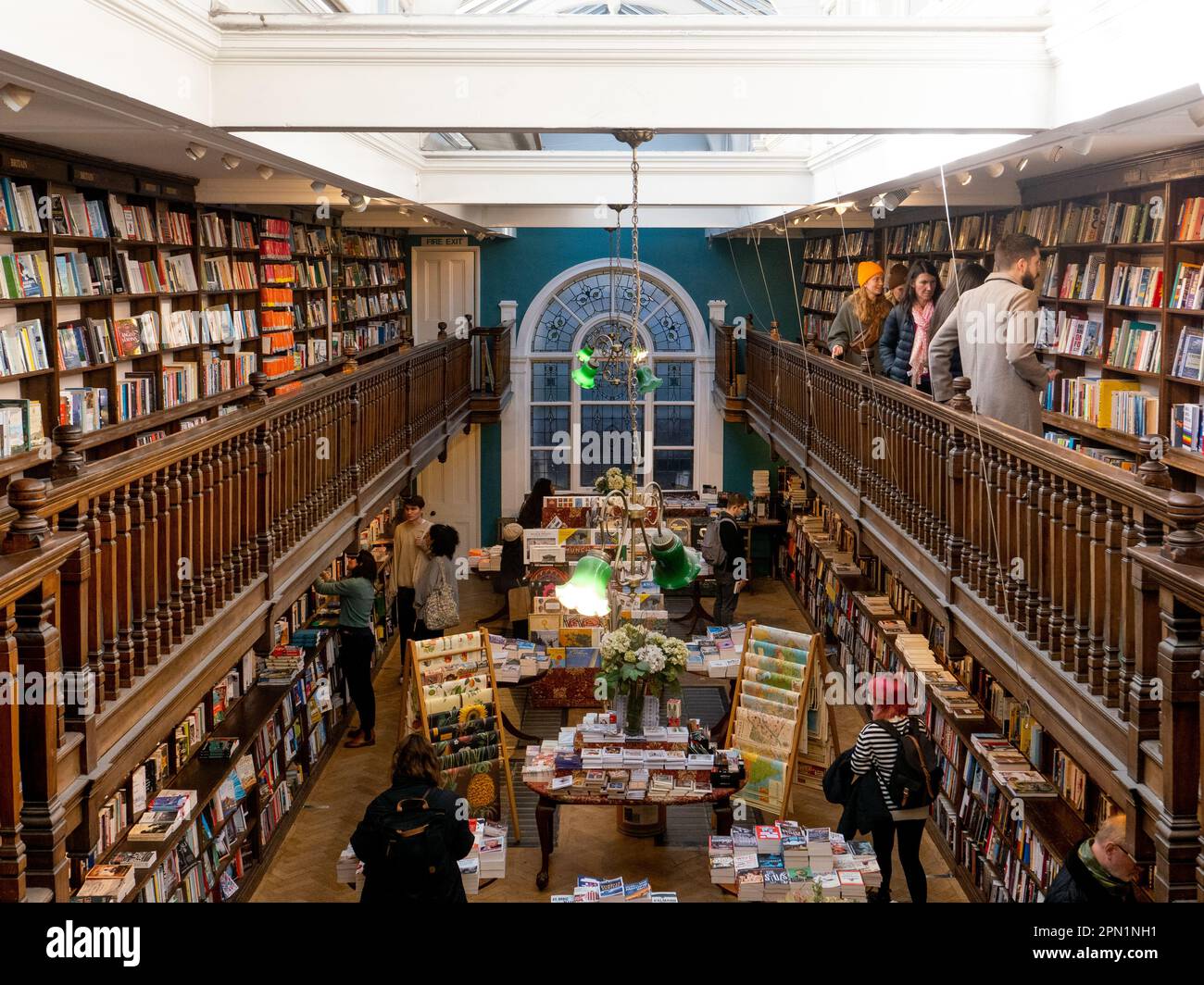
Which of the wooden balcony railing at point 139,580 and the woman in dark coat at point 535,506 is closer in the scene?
the wooden balcony railing at point 139,580

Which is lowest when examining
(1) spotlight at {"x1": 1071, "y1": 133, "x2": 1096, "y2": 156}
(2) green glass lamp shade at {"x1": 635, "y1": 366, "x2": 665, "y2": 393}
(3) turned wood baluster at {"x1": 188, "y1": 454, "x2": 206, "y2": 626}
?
(3) turned wood baluster at {"x1": 188, "y1": 454, "x2": 206, "y2": 626}

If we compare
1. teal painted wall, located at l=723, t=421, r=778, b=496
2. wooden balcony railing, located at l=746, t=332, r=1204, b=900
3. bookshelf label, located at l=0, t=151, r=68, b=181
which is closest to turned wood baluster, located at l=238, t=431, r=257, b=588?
bookshelf label, located at l=0, t=151, r=68, b=181

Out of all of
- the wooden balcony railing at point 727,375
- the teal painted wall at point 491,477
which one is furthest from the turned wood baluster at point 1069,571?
the teal painted wall at point 491,477

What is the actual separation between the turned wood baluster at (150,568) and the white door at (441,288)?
12911 mm

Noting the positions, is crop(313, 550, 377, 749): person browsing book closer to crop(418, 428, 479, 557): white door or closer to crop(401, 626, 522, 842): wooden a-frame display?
crop(401, 626, 522, 842): wooden a-frame display

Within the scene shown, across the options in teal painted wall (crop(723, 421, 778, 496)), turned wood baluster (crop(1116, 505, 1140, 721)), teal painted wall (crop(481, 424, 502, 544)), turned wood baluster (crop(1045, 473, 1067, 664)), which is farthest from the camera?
teal painted wall (crop(481, 424, 502, 544))

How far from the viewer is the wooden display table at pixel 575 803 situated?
721 centimetres

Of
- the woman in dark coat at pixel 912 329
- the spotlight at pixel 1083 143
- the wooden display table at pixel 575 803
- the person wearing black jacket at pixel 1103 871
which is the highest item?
the spotlight at pixel 1083 143

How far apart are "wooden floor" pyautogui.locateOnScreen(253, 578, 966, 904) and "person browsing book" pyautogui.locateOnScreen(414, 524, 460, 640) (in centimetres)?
106

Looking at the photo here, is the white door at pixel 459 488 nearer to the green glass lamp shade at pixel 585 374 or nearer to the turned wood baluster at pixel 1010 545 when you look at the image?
the green glass lamp shade at pixel 585 374

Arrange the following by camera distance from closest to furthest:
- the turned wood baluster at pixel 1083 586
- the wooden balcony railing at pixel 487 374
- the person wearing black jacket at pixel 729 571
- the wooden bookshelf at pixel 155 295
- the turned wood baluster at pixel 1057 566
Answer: the turned wood baluster at pixel 1083 586 → the turned wood baluster at pixel 1057 566 → the wooden bookshelf at pixel 155 295 → the person wearing black jacket at pixel 729 571 → the wooden balcony railing at pixel 487 374

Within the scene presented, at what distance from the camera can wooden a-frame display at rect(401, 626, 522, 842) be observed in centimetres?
814
